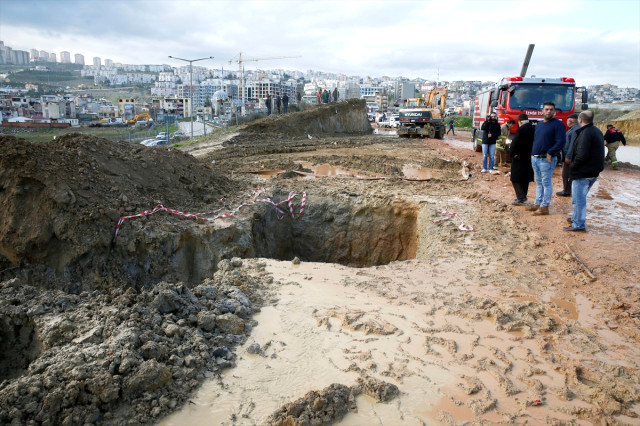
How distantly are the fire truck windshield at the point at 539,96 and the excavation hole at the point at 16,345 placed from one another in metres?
13.2

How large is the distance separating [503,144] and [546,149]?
226 inches

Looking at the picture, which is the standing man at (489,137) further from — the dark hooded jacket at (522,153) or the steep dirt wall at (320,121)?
the steep dirt wall at (320,121)

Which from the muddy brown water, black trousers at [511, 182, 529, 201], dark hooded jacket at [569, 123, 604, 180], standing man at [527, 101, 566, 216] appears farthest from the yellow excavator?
the muddy brown water

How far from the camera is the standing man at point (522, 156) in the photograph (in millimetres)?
7758

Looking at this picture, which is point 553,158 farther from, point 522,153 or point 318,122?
point 318,122

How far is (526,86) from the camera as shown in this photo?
13.1 m

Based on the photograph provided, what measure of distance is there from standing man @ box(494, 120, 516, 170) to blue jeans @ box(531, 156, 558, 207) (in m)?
4.31

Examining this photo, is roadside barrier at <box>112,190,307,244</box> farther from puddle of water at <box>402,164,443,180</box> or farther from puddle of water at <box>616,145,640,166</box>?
puddle of water at <box>616,145,640,166</box>

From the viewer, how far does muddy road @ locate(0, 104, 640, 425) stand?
9.74 feet

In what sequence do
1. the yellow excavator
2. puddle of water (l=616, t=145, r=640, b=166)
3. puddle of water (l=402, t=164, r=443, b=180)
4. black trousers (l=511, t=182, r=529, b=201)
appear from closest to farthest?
black trousers (l=511, t=182, r=529, b=201) → puddle of water (l=402, t=164, r=443, b=180) → puddle of water (l=616, t=145, r=640, b=166) → the yellow excavator

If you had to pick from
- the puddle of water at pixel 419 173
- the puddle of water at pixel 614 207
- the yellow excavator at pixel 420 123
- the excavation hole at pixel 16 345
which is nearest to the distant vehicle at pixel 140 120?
the yellow excavator at pixel 420 123

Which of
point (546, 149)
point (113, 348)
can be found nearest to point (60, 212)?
point (113, 348)

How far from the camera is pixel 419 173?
12.2 meters

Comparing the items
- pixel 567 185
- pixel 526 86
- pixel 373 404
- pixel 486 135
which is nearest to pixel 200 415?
pixel 373 404
